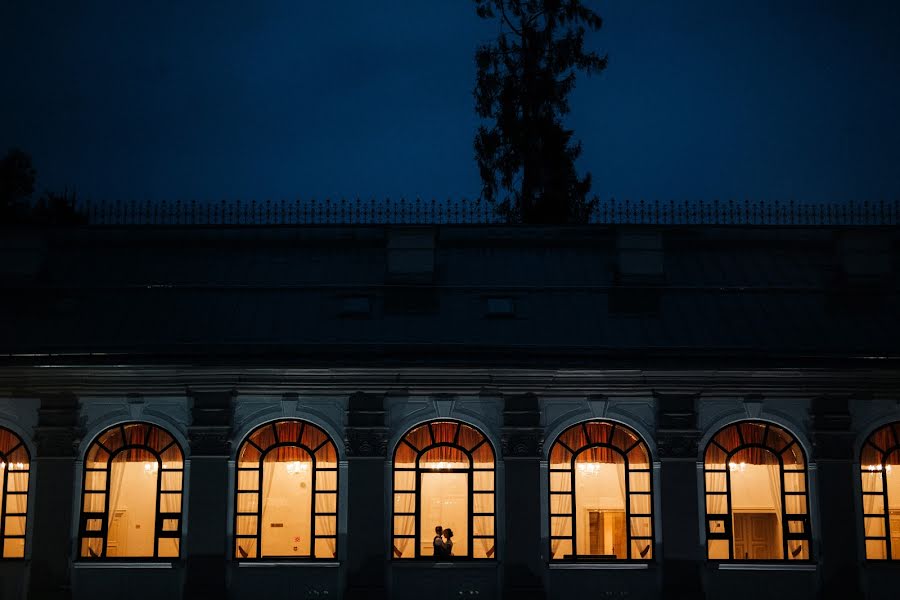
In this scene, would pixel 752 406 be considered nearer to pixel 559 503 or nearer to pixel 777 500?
pixel 777 500

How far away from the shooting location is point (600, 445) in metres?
20.4

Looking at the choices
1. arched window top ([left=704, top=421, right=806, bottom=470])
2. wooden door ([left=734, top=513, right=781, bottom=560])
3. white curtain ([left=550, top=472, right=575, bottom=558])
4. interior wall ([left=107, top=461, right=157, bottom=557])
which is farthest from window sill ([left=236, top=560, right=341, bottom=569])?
wooden door ([left=734, top=513, right=781, bottom=560])

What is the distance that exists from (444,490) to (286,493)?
9.49 ft

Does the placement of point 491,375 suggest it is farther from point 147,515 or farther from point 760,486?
point 147,515

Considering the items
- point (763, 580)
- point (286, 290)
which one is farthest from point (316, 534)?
point (763, 580)

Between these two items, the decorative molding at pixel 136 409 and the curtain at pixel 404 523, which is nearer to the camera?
the curtain at pixel 404 523

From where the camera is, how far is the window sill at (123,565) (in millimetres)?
19891

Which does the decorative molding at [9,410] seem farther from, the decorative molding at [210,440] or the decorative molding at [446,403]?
the decorative molding at [446,403]

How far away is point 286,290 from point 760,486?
9.77 m

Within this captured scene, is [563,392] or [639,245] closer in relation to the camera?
[563,392]

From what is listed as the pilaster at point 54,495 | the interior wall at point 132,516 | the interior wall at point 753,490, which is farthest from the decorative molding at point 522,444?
the pilaster at point 54,495

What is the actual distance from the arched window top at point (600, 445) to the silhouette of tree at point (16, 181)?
81.7 ft

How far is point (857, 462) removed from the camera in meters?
20.2

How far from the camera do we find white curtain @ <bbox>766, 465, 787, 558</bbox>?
20125 millimetres
